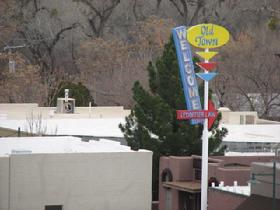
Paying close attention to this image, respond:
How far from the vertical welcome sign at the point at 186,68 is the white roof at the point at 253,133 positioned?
1837 cm

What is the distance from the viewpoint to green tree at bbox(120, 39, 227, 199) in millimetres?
36594

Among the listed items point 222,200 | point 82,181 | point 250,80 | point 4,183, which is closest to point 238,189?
point 222,200

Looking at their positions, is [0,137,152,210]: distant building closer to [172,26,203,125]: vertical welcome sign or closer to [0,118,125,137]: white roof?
[172,26,203,125]: vertical welcome sign

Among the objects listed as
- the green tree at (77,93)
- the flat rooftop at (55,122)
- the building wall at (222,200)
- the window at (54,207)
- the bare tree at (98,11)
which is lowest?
the window at (54,207)

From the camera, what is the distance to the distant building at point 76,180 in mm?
31016

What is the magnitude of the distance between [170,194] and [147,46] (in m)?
53.3

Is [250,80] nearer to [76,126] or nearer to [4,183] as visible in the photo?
[76,126]

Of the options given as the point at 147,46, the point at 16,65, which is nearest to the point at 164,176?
the point at 16,65

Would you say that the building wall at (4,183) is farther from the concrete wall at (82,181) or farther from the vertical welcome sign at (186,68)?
the vertical welcome sign at (186,68)

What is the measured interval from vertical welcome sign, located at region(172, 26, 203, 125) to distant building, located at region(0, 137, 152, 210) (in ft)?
14.5

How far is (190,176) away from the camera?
3472 centimetres

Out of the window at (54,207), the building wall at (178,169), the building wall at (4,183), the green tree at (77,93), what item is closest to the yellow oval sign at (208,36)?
the building wall at (178,169)

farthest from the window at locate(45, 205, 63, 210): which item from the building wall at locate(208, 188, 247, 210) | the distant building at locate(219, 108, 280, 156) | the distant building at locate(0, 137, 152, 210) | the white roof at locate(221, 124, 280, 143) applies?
the white roof at locate(221, 124, 280, 143)

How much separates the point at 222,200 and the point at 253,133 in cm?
2155
